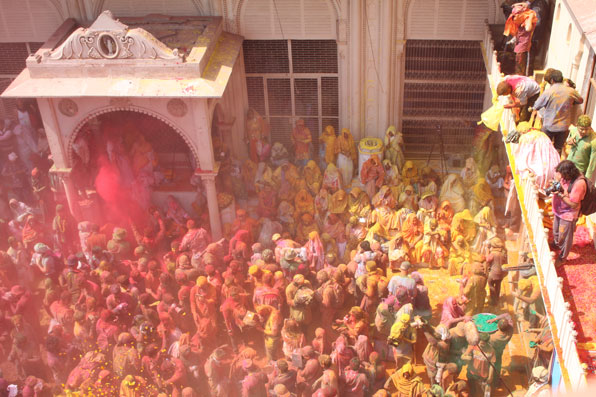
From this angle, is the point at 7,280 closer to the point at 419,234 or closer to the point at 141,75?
the point at 141,75

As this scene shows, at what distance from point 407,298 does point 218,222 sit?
5.18 metres

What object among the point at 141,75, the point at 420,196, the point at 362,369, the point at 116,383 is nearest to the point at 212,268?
the point at 116,383

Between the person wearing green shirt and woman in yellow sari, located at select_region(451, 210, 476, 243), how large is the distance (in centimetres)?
388

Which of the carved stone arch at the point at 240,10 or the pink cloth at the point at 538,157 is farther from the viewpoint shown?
the carved stone arch at the point at 240,10

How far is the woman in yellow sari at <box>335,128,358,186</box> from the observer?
1582 centimetres

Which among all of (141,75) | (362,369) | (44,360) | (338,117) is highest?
(141,75)

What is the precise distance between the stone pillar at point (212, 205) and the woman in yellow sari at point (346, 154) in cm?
317

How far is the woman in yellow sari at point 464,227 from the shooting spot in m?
13.8

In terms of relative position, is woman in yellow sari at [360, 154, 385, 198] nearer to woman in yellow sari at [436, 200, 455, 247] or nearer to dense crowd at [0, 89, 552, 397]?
dense crowd at [0, 89, 552, 397]

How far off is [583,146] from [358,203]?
5683 millimetres

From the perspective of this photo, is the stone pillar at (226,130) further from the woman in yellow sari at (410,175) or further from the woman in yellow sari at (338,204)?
the woman in yellow sari at (410,175)

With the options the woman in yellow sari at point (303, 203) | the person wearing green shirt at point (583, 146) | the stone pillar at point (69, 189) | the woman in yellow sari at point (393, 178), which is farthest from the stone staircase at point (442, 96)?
the stone pillar at point (69, 189)

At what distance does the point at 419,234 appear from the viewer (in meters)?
14.1

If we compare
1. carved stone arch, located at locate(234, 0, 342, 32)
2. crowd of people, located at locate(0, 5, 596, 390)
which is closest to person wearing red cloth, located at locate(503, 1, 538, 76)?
crowd of people, located at locate(0, 5, 596, 390)
